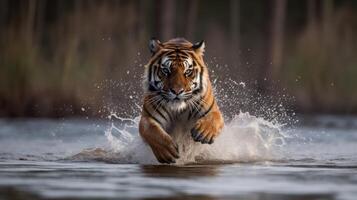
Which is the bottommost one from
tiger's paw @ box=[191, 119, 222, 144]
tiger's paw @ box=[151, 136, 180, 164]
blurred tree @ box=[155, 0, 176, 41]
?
tiger's paw @ box=[151, 136, 180, 164]

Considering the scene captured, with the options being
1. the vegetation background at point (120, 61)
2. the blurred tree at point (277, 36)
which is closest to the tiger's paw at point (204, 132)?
the vegetation background at point (120, 61)

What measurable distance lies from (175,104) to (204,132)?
1.20 ft

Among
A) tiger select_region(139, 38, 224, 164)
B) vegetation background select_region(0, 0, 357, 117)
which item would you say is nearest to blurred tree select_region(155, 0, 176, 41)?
vegetation background select_region(0, 0, 357, 117)

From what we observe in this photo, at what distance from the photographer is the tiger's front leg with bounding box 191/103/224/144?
413 inches

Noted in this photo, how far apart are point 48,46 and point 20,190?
16.0 m

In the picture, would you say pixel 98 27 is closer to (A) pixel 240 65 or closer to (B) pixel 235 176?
(A) pixel 240 65

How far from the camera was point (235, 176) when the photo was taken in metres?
8.86

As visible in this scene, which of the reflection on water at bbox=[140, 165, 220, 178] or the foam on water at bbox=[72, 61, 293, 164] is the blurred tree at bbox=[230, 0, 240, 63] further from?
the reflection on water at bbox=[140, 165, 220, 178]

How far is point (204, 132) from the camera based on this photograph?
34.5 ft

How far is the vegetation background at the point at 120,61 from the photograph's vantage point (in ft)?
64.3

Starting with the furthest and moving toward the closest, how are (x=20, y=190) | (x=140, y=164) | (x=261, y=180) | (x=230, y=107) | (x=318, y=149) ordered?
(x=230, y=107) < (x=318, y=149) < (x=140, y=164) < (x=261, y=180) < (x=20, y=190)

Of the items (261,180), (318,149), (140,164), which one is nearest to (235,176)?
(261,180)

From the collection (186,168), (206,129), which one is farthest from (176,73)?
(186,168)

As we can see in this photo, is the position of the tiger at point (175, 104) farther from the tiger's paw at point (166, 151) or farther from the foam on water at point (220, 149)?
the foam on water at point (220, 149)
